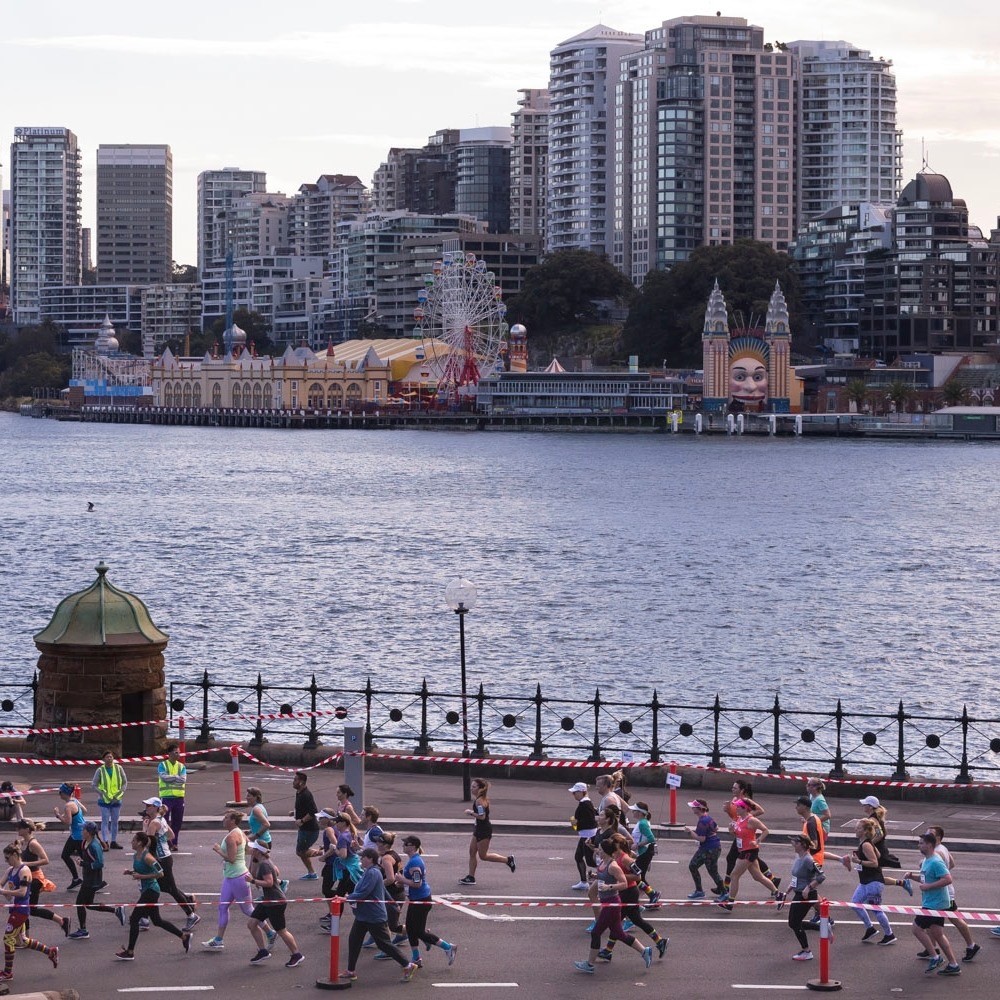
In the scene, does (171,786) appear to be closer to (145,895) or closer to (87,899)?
(87,899)

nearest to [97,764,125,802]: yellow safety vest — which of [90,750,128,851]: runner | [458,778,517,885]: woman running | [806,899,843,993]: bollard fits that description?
[90,750,128,851]: runner

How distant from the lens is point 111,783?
24438 mm

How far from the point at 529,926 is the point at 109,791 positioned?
5.87 m

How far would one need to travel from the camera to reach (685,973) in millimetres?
20266

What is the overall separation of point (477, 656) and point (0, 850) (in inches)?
1544

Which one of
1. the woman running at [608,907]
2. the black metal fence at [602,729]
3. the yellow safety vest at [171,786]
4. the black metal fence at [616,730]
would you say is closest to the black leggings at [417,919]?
the woman running at [608,907]

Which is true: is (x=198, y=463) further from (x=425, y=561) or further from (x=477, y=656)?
(x=477, y=656)

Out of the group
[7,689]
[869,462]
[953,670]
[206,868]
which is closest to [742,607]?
[953,670]

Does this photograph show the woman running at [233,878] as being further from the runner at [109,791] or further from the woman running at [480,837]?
the runner at [109,791]

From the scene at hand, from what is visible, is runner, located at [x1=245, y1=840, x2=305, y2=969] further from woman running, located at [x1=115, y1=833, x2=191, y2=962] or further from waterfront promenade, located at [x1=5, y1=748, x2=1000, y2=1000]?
woman running, located at [x1=115, y1=833, x2=191, y2=962]

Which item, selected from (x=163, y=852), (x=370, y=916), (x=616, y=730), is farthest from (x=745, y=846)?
(x=616, y=730)

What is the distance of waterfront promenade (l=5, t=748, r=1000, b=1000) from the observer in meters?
19.9

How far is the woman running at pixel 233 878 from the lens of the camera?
20.9 meters

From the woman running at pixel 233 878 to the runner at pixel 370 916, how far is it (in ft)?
4.50
